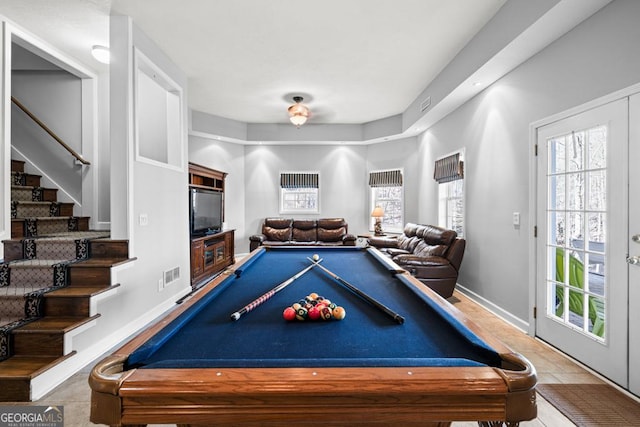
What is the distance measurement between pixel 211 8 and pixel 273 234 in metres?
4.33

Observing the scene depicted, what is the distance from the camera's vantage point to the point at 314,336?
108 cm

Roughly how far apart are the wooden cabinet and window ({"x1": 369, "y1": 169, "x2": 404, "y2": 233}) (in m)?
3.15

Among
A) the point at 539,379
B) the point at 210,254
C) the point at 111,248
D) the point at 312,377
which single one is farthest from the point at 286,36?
the point at 539,379

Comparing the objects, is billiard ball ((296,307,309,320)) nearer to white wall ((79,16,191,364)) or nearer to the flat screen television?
white wall ((79,16,191,364))

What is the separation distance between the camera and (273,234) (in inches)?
251

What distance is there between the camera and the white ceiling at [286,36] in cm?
267

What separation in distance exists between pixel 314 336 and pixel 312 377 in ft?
0.91

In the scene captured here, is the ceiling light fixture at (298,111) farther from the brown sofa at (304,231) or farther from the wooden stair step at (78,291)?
the wooden stair step at (78,291)

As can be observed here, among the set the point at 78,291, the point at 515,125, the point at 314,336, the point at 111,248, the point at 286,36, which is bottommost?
the point at 78,291

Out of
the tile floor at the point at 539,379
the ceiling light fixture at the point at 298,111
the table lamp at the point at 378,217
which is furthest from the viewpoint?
the table lamp at the point at 378,217

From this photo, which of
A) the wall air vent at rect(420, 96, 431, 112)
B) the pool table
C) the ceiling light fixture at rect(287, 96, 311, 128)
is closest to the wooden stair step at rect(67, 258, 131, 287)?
the pool table

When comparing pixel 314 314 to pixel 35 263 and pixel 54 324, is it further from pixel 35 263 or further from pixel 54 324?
pixel 35 263

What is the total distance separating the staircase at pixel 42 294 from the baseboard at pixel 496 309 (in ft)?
12.2

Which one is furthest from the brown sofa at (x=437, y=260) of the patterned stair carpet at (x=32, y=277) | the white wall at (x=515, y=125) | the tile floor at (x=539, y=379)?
the patterned stair carpet at (x=32, y=277)
